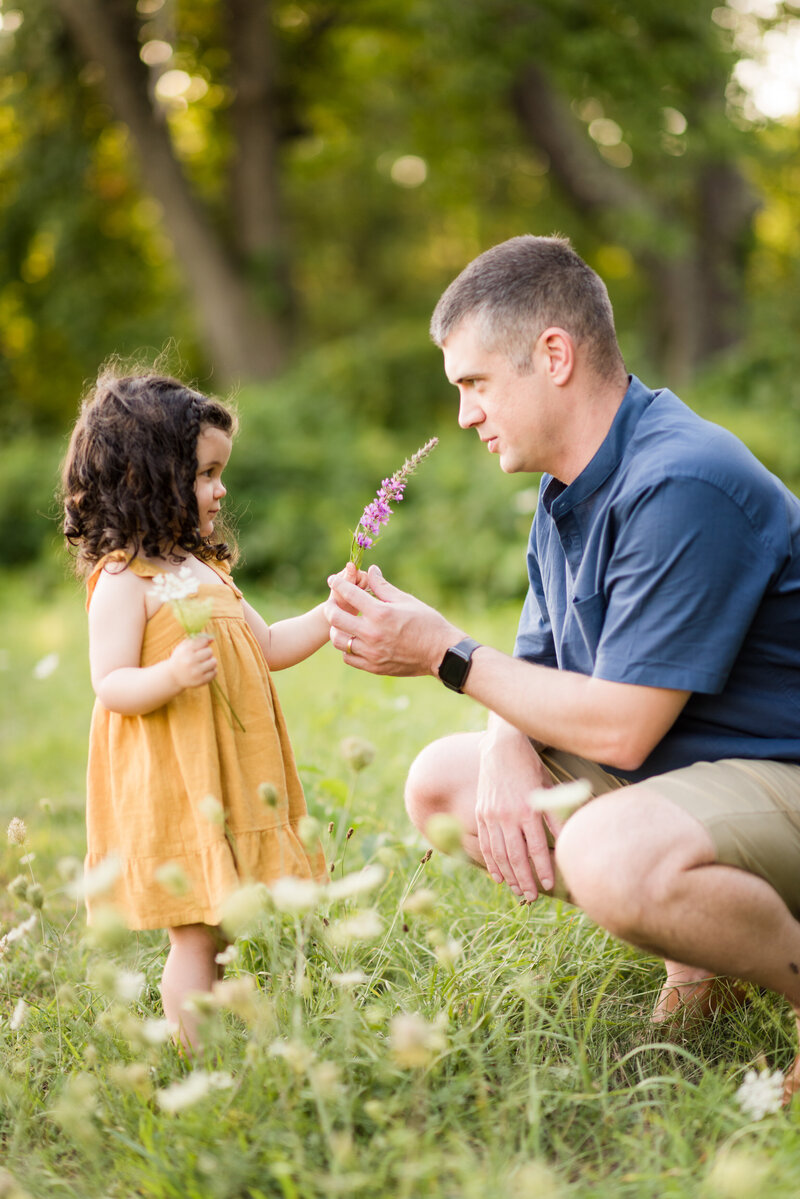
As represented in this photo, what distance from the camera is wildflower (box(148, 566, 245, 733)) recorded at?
5.85 ft

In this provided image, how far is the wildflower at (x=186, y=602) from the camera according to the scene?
5.85 feet

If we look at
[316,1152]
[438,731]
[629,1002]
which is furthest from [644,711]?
[438,731]

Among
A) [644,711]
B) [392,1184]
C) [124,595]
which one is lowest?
[392,1184]

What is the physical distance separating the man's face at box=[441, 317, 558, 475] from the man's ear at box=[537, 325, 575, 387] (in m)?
0.02

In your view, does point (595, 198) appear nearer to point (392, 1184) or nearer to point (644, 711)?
point (644, 711)

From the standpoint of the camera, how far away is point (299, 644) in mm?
2312

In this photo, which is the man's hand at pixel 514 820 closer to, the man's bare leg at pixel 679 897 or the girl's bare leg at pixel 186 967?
the man's bare leg at pixel 679 897

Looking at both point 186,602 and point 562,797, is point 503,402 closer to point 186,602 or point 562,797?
point 186,602

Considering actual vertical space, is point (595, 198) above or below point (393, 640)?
above

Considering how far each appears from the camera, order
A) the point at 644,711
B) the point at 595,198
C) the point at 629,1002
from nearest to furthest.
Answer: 1. the point at 644,711
2. the point at 629,1002
3. the point at 595,198

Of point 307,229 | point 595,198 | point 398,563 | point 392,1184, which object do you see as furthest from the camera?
point 307,229

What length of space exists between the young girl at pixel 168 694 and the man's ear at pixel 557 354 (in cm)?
68

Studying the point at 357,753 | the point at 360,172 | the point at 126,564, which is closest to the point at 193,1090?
the point at 357,753

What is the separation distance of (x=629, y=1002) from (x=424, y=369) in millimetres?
12084
